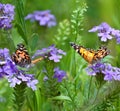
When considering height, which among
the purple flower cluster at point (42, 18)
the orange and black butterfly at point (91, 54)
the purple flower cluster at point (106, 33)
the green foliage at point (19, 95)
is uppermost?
the purple flower cluster at point (42, 18)

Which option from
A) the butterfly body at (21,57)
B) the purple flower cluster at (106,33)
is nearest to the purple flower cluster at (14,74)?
the butterfly body at (21,57)

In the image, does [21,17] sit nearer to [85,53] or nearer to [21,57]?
[21,57]

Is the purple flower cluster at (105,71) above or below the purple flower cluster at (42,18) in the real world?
below

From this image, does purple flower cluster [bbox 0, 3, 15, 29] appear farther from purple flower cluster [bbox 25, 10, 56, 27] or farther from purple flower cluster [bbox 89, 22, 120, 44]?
purple flower cluster [bbox 25, 10, 56, 27]

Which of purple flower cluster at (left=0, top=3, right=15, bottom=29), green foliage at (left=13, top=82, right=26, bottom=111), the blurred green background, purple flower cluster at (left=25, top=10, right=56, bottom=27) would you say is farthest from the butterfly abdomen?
purple flower cluster at (left=25, top=10, right=56, bottom=27)

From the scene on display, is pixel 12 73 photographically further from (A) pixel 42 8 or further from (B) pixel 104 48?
(A) pixel 42 8

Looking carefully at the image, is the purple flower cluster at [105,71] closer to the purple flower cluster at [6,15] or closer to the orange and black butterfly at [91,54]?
the orange and black butterfly at [91,54]
